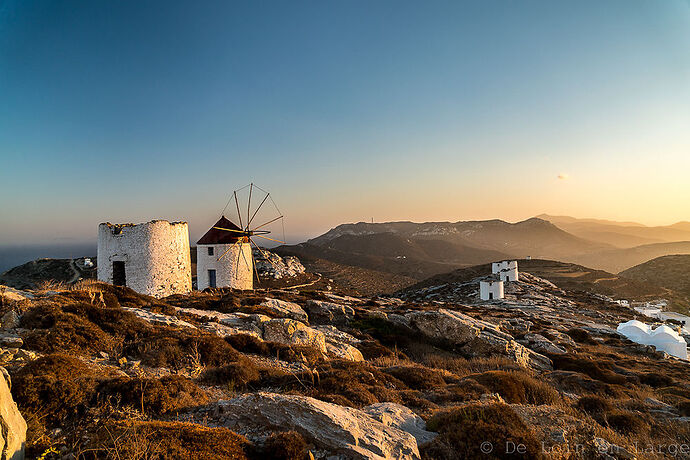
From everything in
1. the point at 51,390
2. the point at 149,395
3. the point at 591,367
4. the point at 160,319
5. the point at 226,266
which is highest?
the point at 51,390

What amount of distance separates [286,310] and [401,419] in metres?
14.1

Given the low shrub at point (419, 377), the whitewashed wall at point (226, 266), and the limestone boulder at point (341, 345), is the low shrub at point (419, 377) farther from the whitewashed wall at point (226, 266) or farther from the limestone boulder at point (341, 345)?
the whitewashed wall at point (226, 266)

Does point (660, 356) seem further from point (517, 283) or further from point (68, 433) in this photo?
point (68, 433)

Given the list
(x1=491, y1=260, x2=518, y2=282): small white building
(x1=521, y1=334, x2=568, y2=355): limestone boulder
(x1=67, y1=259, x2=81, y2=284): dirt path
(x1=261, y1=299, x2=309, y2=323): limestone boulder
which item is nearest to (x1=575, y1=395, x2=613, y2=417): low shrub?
(x1=521, y1=334, x2=568, y2=355): limestone boulder

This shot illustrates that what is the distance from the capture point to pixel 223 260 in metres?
28.6

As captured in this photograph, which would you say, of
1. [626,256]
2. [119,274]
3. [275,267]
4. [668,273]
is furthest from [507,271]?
[626,256]

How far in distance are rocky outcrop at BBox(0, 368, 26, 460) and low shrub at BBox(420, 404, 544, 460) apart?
5547 mm

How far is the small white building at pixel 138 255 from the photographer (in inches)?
784

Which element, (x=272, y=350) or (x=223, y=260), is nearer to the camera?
(x=272, y=350)

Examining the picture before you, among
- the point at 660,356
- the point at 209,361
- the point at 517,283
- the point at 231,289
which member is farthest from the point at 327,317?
the point at 517,283

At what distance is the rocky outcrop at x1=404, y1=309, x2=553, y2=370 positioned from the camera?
17188 millimetres

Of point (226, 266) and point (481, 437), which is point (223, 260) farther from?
point (481, 437)

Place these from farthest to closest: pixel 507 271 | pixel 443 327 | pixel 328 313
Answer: pixel 507 271, pixel 328 313, pixel 443 327

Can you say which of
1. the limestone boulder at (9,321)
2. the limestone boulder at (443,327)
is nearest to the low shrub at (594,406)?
the limestone boulder at (443,327)
